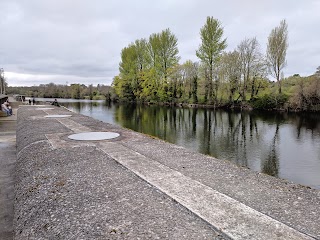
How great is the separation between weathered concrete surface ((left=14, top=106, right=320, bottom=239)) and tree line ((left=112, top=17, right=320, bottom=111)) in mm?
35622

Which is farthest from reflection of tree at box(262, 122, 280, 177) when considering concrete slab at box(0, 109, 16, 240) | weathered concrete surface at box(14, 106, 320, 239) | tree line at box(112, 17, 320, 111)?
tree line at box(112, 17, 320, 111)

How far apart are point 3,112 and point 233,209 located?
31295 mm

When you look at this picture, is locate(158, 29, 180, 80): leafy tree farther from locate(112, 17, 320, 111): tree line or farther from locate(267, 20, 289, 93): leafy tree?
locate(267, 20, 289, 93): leafy tree

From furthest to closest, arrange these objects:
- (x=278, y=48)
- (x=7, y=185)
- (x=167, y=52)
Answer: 1. (x=167, y=52)
2. (x=278, y=48)
3. (x=7, y=185)

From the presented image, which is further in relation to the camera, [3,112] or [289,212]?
[3,112]

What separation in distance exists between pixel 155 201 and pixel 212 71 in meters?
43.2

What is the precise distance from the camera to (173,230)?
13.7 feet

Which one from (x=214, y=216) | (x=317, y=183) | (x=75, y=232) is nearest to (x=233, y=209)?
(x=214, y=216)

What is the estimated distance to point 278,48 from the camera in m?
40.9

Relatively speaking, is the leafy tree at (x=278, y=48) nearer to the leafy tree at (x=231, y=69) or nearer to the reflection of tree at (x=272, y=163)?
the leafy tree at (x=231, y=69)

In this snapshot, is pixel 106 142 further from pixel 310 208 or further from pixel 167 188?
pixel 310 208

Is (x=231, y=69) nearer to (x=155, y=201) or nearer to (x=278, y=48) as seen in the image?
(x=278, y=48)

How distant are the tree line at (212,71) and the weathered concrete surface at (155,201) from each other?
3562 cm

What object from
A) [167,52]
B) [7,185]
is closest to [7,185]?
[7,185]
